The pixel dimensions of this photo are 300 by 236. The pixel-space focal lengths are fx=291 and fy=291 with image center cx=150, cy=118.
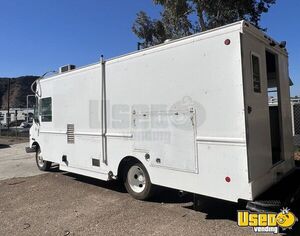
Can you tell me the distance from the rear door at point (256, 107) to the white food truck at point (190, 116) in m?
0.02

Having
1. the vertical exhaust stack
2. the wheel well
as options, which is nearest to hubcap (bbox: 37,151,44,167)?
the vertical exhaust stack

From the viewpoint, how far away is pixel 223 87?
4340 millimetres

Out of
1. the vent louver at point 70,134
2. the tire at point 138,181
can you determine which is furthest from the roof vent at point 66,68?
the tire at point 138,181

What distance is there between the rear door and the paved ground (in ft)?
3.49

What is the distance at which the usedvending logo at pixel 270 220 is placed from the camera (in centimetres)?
392

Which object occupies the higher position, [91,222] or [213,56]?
[213,56]

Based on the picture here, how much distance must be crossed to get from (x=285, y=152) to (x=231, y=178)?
1.73 meters

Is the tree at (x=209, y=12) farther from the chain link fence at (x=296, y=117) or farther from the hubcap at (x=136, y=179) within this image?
the hubcap at (x=136, y=179)

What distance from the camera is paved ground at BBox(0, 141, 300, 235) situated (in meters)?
4.54

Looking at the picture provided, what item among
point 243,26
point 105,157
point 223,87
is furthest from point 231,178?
point 105,157

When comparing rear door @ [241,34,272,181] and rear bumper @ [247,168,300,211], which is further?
rear door @ [241,34,272,181]

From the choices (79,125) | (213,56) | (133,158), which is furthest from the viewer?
(79,125)

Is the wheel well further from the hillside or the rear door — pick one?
the hillside

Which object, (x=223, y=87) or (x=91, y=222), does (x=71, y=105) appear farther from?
(x=223, y=87)
